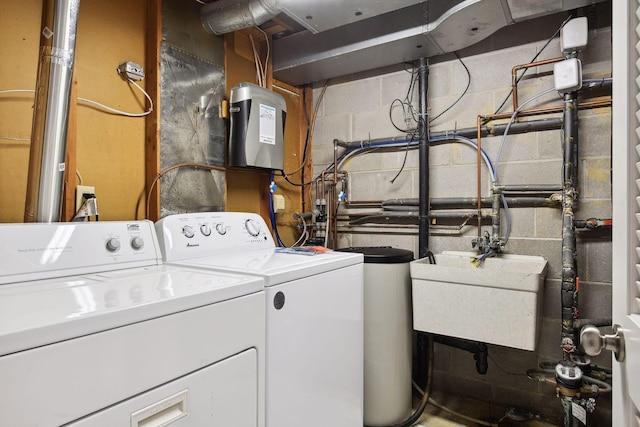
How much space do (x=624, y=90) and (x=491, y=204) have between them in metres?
1.36

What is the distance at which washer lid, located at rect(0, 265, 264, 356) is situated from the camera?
0.61 m

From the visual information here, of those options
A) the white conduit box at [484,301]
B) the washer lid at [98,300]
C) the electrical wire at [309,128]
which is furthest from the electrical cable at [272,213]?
the washer lid at [98,300]

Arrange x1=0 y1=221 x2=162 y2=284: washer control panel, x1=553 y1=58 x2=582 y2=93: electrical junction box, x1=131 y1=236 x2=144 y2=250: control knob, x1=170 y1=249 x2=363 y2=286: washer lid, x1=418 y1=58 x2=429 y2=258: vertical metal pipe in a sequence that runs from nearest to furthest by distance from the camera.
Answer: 1. x1=0 y1=221 x2=162 y2=284: washer control panel
2. x1=170 y1=249 x2=363 y2=286: washer lid
3. x1=131 y1=236 x2=144 y2=250: control knob
4. x1=553 y1=58 x2=582 y2=93: electrical junction box
5. x1=418 y1=58 x2=429 y2=258: vertical metal pipe

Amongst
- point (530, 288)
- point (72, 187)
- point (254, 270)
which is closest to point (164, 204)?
point (72, 187)

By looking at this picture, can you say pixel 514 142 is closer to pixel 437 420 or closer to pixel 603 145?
pixel 603 145

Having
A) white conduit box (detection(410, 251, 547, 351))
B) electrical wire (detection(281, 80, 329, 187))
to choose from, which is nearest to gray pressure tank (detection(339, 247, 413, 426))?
white conduit box (detection(410, 251, 547, 351))

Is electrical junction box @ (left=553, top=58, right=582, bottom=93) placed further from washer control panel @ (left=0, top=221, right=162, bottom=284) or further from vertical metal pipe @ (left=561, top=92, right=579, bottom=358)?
washer control panel @ (left=0, top=221, right=162, bottom=284)

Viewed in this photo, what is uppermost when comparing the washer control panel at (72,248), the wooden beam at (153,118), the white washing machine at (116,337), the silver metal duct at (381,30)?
the silver metal duct at (381,30)

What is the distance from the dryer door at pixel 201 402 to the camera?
2.29 ft

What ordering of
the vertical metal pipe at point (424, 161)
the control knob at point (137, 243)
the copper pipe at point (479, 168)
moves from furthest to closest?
the vertical metal pipe at point (424, 161), the copper pipe at point (479, 168), the control knob at point (137, 243)

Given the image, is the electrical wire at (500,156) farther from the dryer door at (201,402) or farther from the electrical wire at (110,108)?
the electrical wire at (110,108)

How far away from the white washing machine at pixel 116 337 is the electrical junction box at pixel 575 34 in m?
1.68

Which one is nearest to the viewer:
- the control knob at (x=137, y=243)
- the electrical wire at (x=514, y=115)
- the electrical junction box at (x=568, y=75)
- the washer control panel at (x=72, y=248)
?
the washer control panel at (x=72, y=248)

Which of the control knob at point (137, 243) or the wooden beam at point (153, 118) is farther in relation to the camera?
the wooden beam at point (153, 118)
